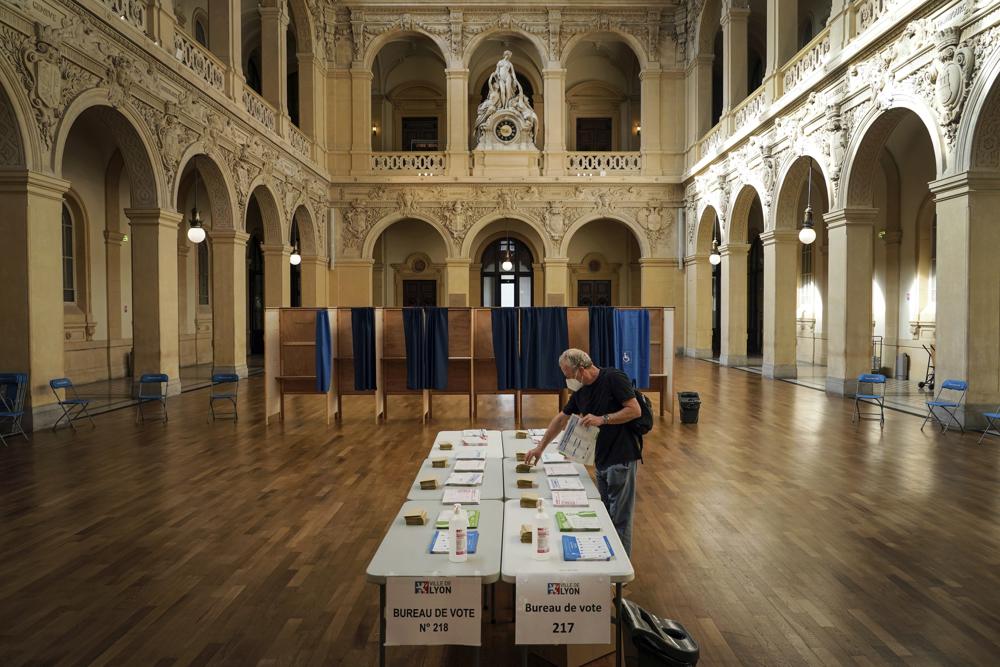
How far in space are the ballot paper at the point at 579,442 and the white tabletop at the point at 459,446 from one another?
586 millimetres

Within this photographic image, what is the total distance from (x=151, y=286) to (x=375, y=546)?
8601mm

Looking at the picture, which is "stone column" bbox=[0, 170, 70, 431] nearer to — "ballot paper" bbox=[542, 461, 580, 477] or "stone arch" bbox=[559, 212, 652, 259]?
"ballot paper" bbox=[542, 461, 580, 477]

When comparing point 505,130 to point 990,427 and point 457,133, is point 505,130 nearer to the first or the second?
point 457,133

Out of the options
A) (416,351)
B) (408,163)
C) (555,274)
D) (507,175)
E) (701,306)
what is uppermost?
(408,163)

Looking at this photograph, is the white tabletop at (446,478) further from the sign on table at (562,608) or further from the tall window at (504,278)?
the tall window at (504,278)

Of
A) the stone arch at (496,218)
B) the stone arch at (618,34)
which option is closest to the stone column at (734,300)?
the stone arch at (496,218)

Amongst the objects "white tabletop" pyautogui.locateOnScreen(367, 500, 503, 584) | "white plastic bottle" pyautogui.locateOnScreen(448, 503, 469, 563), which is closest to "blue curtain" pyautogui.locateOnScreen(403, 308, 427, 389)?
"white tabletop" pyautogui.locateOnScreen(367, 500, 503, 584)

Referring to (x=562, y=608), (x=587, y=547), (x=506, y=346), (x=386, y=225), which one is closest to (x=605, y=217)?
(x=386, y=225)

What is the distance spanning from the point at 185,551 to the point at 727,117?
1668 cm

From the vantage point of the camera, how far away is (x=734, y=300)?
55.9ft

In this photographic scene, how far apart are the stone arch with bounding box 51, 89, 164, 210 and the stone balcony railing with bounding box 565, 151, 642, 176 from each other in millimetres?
13445

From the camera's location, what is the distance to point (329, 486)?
609 cm

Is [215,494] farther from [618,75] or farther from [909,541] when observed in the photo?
[618,75]

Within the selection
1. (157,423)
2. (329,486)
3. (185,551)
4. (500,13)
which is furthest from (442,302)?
(185,551)
